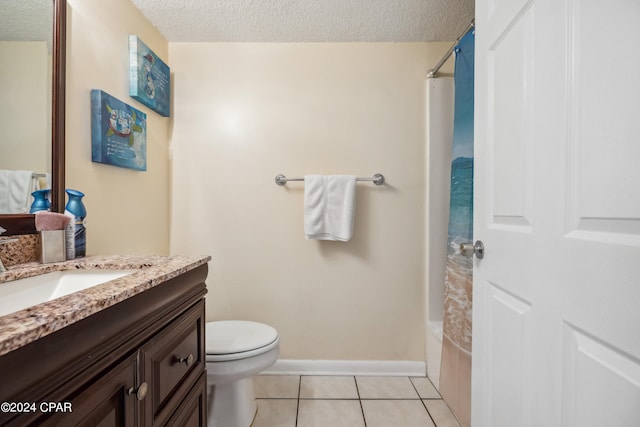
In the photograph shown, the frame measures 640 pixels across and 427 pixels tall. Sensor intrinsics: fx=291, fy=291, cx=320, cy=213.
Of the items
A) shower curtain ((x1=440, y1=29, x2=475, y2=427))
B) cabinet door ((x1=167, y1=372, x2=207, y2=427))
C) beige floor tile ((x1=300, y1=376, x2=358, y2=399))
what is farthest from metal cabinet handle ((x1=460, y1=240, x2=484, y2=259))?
beige floor tile ((x1=300, y1=376, x2=358, y2=399))

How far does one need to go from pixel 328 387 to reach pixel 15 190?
5.45 ft

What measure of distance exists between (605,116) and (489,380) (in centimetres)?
77

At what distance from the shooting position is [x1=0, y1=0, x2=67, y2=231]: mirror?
914 mm

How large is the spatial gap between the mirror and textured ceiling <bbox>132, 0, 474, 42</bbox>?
61 centimetres

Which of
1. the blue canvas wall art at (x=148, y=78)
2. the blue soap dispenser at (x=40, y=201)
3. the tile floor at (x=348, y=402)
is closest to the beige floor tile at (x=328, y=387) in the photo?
the tile floor at (x=348, y=402)

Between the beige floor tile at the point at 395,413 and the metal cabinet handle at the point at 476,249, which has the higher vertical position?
the metal cabinet handle at the point at 476,249

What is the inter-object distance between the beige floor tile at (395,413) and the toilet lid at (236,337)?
25.2 inches

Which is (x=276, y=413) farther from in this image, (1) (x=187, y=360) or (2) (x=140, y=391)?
(2) (x=140, y=391)

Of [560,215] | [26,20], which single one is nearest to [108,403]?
[560,215]

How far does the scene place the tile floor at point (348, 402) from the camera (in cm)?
141

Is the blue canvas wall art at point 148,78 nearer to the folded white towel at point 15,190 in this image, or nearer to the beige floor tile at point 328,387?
the folded white towel at point 15,190

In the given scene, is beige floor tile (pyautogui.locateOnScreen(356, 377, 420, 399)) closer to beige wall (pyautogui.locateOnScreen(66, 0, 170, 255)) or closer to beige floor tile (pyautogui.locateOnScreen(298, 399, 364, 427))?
beige floor tile (pyautogui.locateOnScreen(298, 399, 364, 427))

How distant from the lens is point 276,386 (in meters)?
1.69

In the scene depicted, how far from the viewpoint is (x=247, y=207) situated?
182 centimetres
